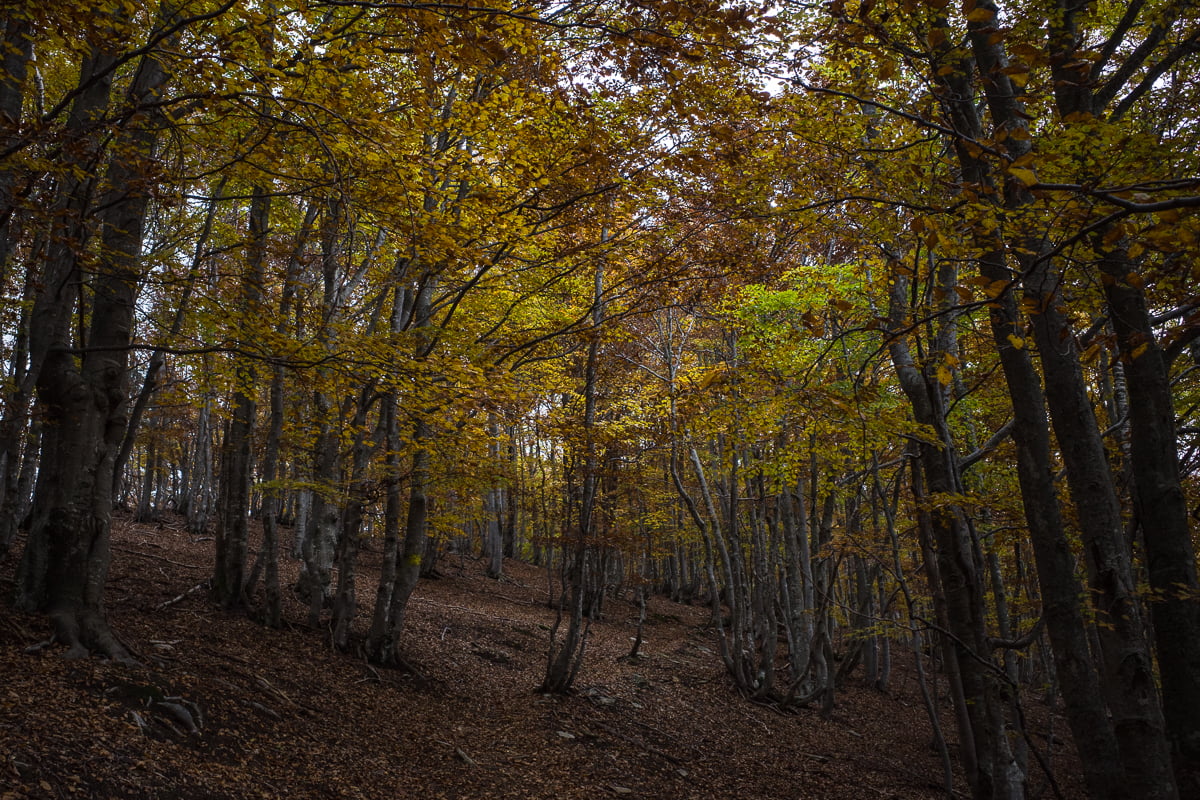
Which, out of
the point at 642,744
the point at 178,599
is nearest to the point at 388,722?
the point at 642,744

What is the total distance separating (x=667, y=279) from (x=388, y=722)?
6981 millimetres

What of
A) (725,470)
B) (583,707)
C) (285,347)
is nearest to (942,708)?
(725,470)

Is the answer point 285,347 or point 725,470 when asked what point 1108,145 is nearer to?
point 285,347

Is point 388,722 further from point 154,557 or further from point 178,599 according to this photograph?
point 154,557

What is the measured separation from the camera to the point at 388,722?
7828mm

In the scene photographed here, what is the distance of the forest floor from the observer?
4801 mm

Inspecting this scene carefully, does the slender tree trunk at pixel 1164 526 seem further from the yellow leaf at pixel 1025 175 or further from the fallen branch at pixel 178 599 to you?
the fallen branch at pixel 178 599

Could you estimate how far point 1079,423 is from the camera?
453 centimetres

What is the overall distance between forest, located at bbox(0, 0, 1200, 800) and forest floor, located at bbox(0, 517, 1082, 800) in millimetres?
274

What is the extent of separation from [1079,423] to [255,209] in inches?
438

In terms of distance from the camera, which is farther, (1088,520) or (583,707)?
(583,707)

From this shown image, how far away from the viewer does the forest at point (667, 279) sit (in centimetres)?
425

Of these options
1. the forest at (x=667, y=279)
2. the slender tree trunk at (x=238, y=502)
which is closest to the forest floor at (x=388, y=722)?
the forest at (x=667, y=279)

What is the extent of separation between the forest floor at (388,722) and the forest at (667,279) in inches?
10.8
